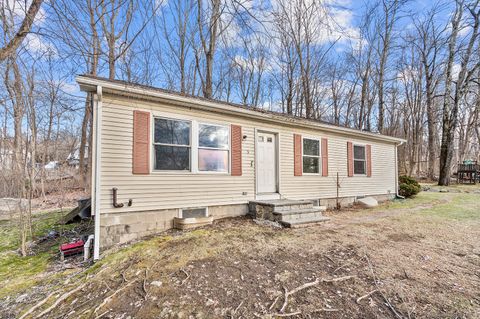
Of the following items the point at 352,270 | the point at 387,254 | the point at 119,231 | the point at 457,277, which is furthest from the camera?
the point at 119,231

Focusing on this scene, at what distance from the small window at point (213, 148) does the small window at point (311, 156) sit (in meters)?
3.07

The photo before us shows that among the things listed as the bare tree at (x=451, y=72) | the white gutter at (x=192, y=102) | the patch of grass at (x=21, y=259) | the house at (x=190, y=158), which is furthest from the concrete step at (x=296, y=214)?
the bare tree at (x=451, y=72)

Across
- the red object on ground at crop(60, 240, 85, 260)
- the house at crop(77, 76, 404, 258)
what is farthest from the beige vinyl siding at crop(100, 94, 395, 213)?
the red object on ground at crop(60, 240, 85, 260)

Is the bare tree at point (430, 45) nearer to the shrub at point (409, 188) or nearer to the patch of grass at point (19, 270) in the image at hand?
the shrub at point (409, 188)

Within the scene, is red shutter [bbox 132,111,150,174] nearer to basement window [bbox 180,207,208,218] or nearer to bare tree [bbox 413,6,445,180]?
basement window [bbox 180,207,208,218]

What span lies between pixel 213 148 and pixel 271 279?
3.72m

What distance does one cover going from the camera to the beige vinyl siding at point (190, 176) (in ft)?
15.7

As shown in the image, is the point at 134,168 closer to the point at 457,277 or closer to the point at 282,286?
the point at 282,286

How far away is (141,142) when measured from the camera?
5055 mm

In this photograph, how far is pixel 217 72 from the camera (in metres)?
15.9

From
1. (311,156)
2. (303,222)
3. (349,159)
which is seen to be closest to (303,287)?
(303,222)

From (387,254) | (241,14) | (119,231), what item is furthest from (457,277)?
(119,231)

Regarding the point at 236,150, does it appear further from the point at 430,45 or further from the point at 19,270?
the point at 430,45

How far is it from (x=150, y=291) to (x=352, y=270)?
281cm
